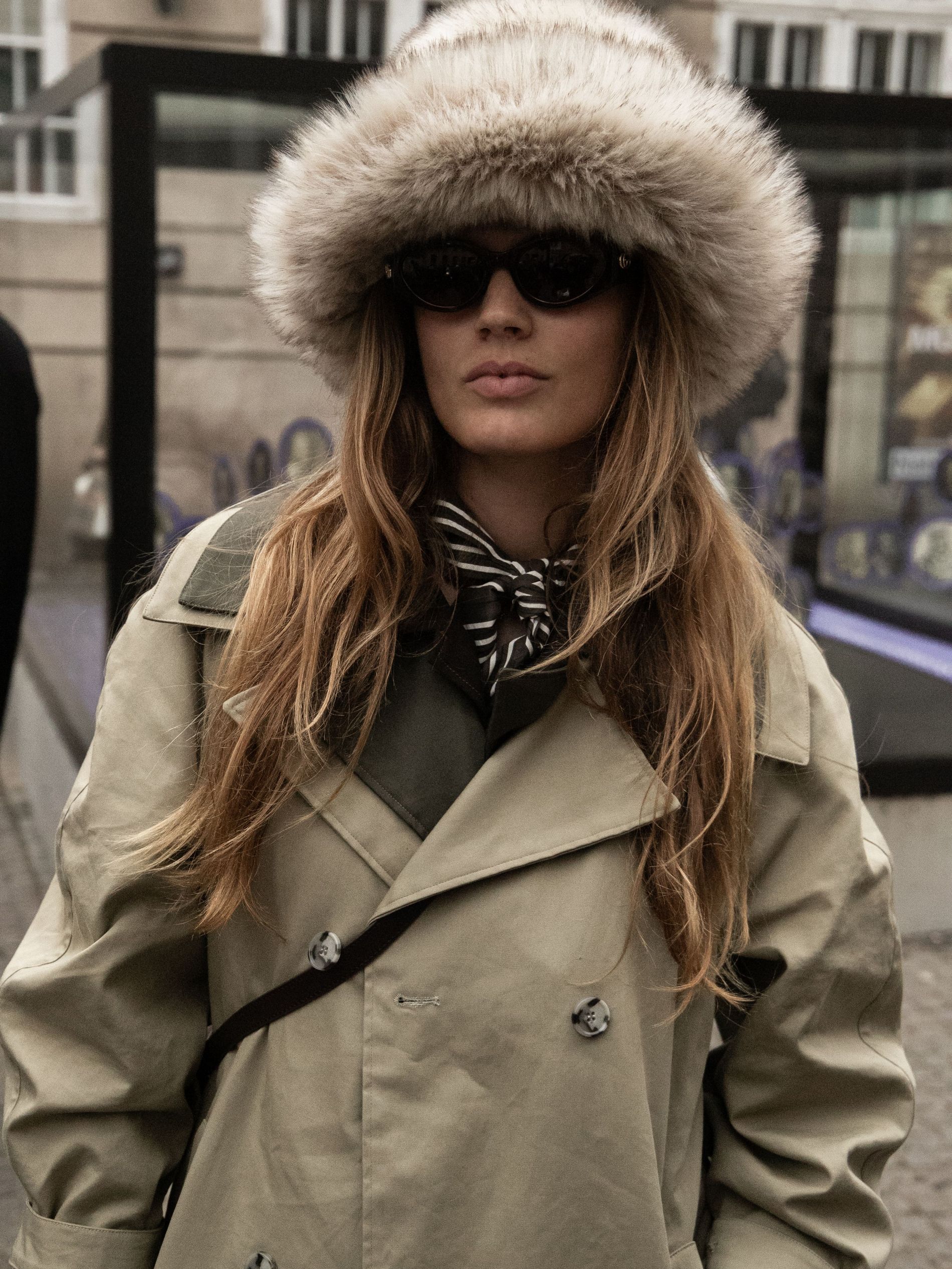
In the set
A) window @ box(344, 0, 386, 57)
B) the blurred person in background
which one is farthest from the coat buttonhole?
window @ box(344, 0, 386, 57)

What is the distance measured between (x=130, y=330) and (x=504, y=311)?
3.25 metres

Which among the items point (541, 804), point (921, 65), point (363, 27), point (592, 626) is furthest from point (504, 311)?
point (921, 65)

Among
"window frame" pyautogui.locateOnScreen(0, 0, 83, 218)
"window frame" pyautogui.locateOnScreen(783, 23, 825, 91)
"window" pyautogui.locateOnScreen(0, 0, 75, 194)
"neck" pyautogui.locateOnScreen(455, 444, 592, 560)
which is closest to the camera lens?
"neck" pyautogui.locateOnScreen(455, 444, 592, 560)

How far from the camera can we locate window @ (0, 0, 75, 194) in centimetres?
564

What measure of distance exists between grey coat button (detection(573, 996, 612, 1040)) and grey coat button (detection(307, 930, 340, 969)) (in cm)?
27

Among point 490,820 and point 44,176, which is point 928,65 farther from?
point 490,820

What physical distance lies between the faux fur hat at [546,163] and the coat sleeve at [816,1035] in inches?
A: 22.7

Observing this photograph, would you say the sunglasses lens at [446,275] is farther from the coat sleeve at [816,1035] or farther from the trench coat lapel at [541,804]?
the coat sleeve at [816,1035]

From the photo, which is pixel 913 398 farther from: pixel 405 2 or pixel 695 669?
pixel 405 2

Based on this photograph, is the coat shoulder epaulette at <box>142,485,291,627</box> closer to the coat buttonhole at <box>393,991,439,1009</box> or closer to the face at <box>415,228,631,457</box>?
the face at <box>415,228,631,457</box>

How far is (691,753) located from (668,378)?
47cm

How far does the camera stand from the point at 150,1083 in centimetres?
170

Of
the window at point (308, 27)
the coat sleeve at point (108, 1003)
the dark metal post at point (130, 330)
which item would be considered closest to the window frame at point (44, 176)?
the dark metal post at point (130, 330)

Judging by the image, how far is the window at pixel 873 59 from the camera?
9.61 meters
